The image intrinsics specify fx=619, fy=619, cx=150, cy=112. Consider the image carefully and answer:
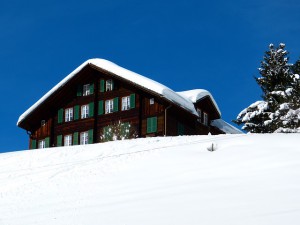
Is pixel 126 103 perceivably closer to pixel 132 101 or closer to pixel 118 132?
pixel 132 101

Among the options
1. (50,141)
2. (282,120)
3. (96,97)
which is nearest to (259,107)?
(282,120)

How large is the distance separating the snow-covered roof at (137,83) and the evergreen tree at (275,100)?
12.9ft

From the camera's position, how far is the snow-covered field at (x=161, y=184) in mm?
14742

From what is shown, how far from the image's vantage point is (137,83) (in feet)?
126

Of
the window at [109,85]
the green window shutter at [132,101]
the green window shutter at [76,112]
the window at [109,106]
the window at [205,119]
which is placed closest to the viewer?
the green window shutter at [132,101]

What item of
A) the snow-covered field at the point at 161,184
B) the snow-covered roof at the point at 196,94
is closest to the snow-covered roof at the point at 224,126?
the snow-covered roof at the point at 196,94

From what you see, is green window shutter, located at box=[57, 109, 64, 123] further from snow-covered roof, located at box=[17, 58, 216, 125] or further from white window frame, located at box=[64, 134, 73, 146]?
snow-covered roof, located at box=[17, 58, 216, 125]

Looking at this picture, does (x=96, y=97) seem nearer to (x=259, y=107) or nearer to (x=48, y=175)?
(x=259, y=107)

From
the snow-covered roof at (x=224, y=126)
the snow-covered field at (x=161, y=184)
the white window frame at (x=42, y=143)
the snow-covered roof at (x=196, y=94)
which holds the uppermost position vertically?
the snow-covered roof at (x=196, y=94)

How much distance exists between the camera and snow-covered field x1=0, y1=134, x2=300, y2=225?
580 inches

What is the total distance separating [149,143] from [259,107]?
16003 mm

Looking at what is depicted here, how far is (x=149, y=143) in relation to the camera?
86.8 feet

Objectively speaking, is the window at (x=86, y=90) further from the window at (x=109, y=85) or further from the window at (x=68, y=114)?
the window at (x=109, y=85)

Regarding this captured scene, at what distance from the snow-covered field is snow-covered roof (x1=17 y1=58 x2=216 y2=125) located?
10605 mm
